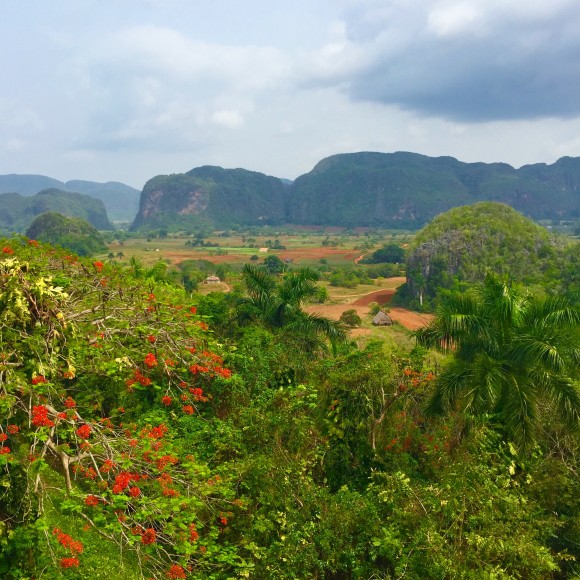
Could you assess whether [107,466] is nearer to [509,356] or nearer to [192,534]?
[192,534]

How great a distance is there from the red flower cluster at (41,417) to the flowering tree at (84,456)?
1 cm

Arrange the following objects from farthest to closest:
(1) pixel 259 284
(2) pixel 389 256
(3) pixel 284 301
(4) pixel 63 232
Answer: (4) pixel 63 232
(2) pixel 389 256
(1) pixel 259 284
(3) pixel 284 301

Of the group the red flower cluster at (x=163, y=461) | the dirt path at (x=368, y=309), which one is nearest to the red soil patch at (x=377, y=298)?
the dirt path at (x=368, y=309)

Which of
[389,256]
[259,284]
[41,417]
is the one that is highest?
[259,284]

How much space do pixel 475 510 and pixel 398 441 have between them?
2515mm

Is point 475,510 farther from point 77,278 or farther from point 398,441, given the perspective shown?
point 77,278

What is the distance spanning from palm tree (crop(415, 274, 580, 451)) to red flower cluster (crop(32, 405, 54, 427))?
5.72 metres

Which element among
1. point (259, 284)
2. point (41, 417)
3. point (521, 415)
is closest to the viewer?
point (41, 417)

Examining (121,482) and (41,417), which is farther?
(121,482)

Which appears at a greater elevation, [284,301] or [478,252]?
[284,301]

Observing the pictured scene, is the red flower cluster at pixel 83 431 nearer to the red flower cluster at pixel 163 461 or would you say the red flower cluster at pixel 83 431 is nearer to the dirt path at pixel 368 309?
the red flower cluster at pixel 163 461

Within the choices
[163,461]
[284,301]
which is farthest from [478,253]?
[163,461]

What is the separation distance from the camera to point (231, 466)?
6.89 metres

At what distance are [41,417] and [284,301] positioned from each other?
972 cm
